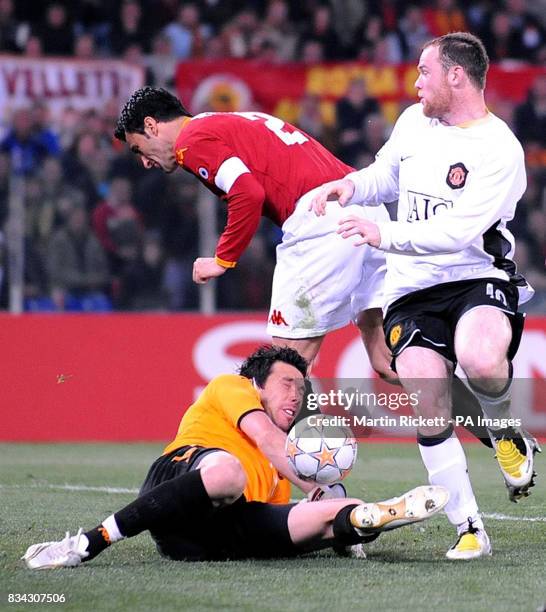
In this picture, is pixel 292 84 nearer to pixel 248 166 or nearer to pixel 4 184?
pixel 4 184

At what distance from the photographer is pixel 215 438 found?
16.0 ft

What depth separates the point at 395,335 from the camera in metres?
5.16

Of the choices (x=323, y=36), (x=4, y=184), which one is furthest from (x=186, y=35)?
(x=4, y=184)

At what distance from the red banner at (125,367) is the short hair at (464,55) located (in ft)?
17.9

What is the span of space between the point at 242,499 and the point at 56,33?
30.3 feet

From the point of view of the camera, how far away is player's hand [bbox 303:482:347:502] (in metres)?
4.87

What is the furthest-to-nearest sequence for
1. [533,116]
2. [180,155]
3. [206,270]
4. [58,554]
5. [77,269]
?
[533,116] < [77,269] < [180,155] < [206,270] < [58,554]

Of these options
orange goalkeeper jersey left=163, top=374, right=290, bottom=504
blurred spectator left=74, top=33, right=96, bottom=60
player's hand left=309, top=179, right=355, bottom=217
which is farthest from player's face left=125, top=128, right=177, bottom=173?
blurred spectator left=74, top=33, right=96, bottom=60

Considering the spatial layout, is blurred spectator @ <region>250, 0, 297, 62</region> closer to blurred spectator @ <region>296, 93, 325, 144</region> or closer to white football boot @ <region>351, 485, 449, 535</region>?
blurred spectator @ <region>296, 93, 325, 144</region>

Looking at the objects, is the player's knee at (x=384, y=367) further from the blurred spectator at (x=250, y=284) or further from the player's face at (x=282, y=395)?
the blurred spectator at (x=250, y=284)

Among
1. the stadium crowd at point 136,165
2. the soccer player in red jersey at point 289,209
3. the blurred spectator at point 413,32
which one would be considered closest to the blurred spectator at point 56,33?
the stadium crowd at point 136,165

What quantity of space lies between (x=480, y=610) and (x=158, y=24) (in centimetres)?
1065

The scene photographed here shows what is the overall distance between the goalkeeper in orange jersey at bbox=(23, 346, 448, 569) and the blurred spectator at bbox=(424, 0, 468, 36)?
10.2 metres

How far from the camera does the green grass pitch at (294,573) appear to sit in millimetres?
3945
